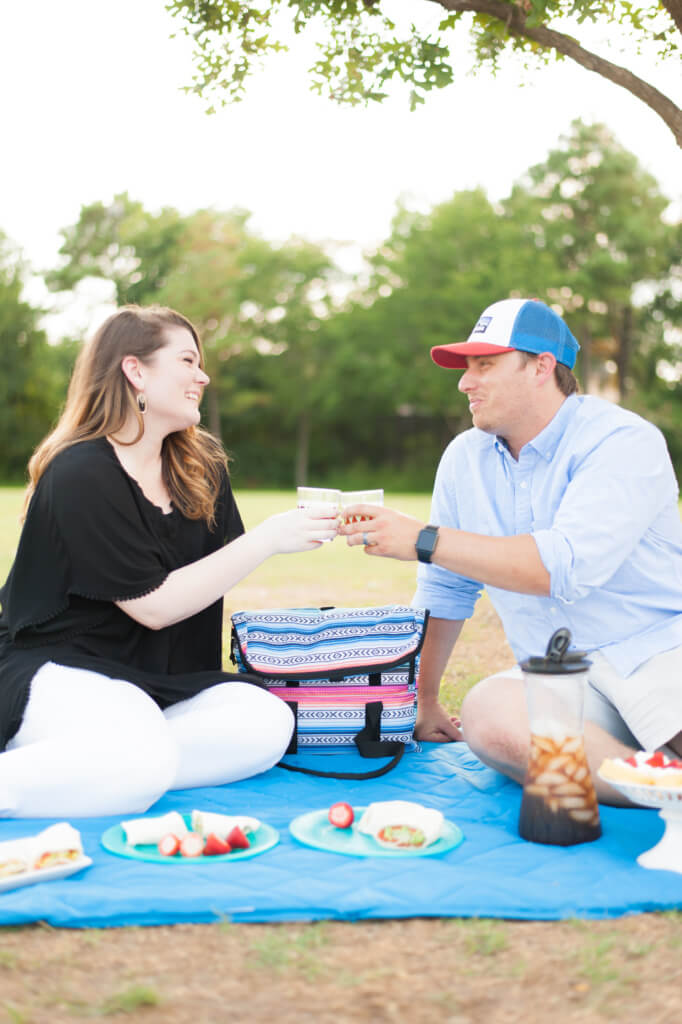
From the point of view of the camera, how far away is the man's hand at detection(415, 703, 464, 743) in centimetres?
443

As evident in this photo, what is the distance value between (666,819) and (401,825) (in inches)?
31.8

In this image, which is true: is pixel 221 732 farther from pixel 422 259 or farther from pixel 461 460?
pixel 422 259

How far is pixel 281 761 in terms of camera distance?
411 centimetres

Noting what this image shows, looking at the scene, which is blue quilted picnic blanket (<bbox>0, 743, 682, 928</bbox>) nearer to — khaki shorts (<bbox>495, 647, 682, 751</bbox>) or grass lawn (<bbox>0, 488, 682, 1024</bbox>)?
grass lawn (<bbox>0, 488, 682, 1024</bbox>)

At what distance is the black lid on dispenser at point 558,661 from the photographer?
3.04 meters

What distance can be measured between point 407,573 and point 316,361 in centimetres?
3468

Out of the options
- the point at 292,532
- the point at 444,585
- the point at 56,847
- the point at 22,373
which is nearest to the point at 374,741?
the point at 444,585

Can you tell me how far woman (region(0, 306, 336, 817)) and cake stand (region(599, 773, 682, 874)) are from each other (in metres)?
1.38

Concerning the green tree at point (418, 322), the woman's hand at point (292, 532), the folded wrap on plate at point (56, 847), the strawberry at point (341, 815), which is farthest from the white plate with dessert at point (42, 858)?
the green tree at point (418, 322)

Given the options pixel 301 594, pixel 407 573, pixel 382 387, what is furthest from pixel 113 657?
pixel 382 387

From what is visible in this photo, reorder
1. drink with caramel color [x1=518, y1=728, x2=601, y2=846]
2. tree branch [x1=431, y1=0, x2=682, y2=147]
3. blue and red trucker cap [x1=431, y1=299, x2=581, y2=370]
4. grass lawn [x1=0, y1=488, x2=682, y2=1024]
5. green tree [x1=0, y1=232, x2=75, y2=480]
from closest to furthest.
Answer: grass lawn [x1=0, y1=488, x2=682, y2=1024]
drink with caramel color [x1=518, y1=728, x2=601, y2=846]
blue and red trucker cap [x1=431, y1=299, x2=581, y2=370]
tree branch [x1=431, y1=0, x2=682, y2=147]
green tree [x1=0, y1=232, x2=75, y2=480]

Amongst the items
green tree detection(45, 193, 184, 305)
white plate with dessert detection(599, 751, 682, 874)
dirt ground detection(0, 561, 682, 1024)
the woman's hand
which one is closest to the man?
the woman's hand

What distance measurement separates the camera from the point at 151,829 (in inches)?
120

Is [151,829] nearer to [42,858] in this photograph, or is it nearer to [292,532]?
[42,858]
